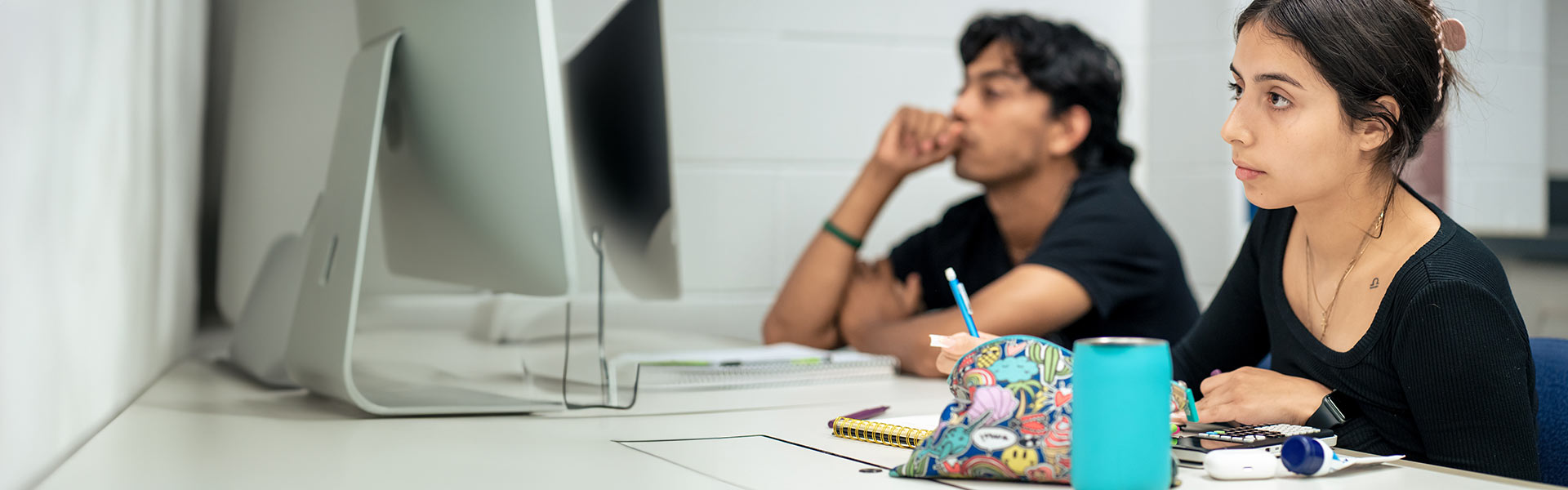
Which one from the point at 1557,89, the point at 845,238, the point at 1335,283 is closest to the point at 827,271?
the point at 845,238

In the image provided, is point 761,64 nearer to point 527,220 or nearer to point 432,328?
point 432,328

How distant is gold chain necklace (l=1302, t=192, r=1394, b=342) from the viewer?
2.87 ft

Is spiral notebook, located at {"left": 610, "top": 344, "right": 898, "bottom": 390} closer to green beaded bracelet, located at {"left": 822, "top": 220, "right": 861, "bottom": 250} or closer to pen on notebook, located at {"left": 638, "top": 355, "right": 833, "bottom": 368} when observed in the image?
pen on notebook, located at {"left": 638, "top": 355, "right": 833, "bottom": 368}

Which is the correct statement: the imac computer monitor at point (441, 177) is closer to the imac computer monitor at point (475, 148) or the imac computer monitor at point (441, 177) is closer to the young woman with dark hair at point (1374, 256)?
the imac computer monitor at point (475, 148)

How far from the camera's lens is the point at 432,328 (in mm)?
1610

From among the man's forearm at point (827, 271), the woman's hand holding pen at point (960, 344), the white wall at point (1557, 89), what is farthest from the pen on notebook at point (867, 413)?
the white wall at point (1557, 89)

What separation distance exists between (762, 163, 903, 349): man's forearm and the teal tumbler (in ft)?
3.90

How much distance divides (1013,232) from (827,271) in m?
0.29

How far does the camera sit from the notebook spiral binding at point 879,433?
0.79 metres

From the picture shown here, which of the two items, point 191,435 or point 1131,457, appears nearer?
point 1131,457

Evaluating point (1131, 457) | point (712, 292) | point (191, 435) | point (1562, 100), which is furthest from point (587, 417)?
point (1562, 100)

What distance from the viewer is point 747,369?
131 centimetres

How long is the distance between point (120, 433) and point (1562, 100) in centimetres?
208

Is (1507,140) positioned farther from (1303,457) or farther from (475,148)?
(475,148)
